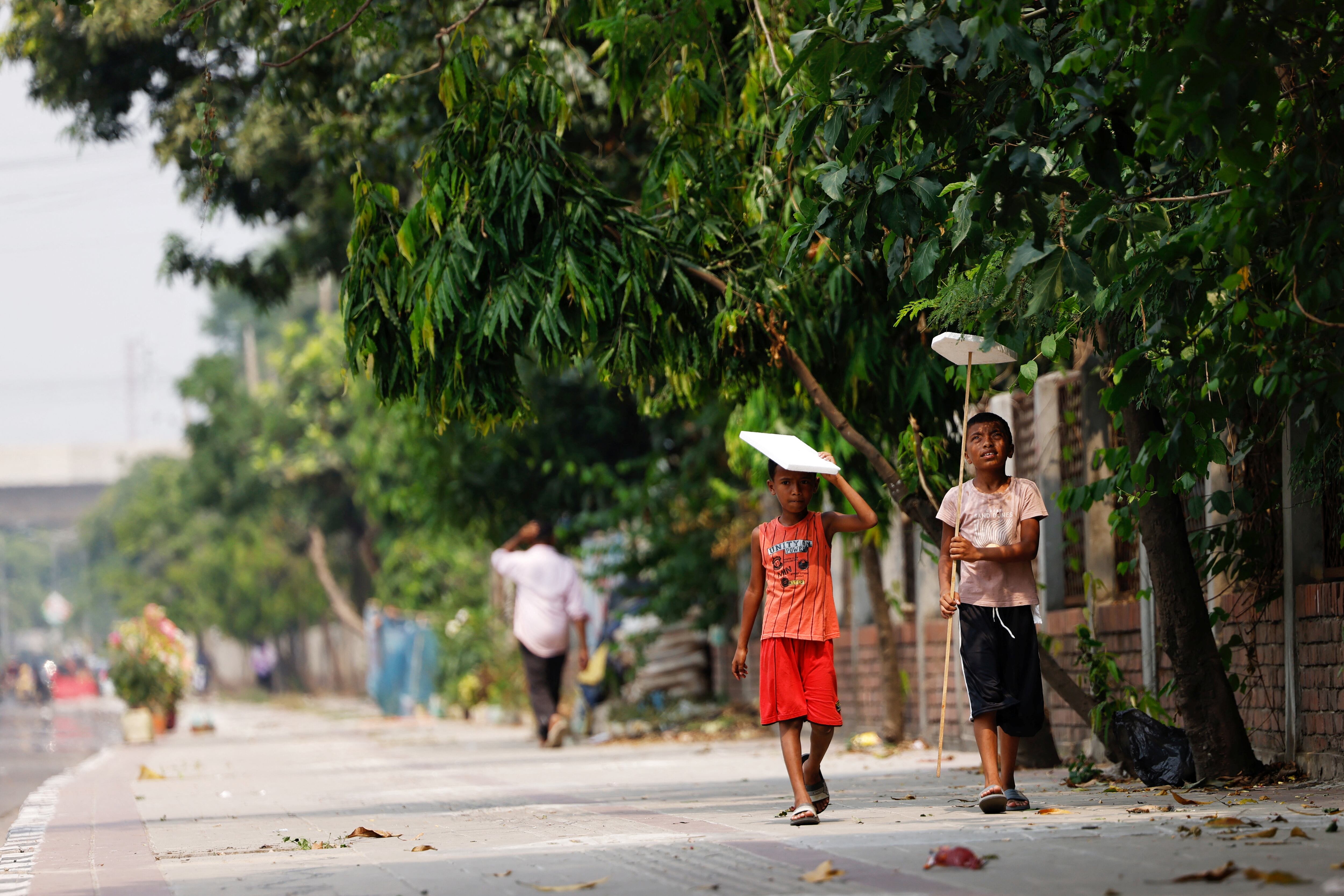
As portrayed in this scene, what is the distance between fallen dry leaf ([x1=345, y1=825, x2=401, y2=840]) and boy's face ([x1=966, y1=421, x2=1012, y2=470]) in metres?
3.11

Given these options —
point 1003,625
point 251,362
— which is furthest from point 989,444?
point 251,362

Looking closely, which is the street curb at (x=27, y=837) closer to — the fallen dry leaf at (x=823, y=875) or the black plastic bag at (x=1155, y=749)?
the fallen dry leaf at (x=823, y=875)

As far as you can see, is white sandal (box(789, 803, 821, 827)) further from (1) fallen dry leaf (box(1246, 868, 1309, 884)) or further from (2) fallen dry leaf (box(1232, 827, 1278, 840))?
(1) fallen dry leaf (box(1246, 868, 1309, 884))

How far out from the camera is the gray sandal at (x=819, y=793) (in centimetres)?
796

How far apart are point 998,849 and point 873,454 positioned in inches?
131

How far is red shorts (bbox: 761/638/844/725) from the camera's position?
779 centimetres

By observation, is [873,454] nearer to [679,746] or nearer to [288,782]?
[288,782]

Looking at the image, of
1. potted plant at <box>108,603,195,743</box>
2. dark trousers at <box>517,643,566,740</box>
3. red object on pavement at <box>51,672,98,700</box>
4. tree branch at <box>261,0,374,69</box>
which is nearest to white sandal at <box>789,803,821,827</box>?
tree branch at <box>261,0,374,69</box>

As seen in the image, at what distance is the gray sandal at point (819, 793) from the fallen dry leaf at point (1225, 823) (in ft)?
6.11

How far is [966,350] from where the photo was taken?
816cm

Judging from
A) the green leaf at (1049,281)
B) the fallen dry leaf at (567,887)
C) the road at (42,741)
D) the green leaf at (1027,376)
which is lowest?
the road at (42,741)

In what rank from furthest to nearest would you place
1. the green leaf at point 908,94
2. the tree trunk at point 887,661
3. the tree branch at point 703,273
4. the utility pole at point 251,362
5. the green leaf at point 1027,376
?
the utility pole at point 251,362, the tree trunk at point 887,661, the tree branch at point 703,273, the green leaf at point 1027,376, the green leaf at point 908,94

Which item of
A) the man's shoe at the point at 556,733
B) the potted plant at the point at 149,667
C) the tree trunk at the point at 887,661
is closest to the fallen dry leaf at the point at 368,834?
the tree trunk at the point at 887,661

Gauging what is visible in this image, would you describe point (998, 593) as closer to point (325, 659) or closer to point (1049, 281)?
point (1049, 281)
